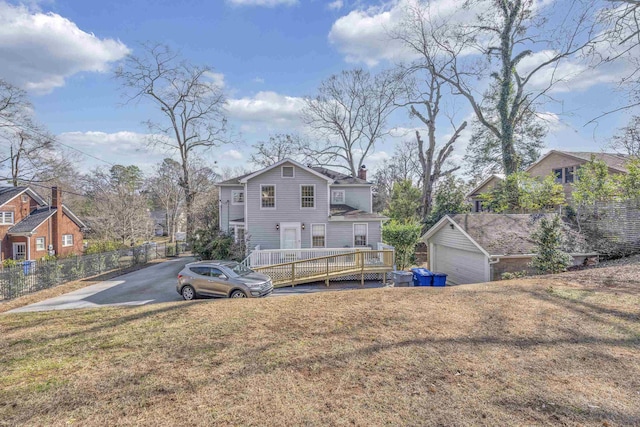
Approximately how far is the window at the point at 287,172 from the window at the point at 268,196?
961 millimetres

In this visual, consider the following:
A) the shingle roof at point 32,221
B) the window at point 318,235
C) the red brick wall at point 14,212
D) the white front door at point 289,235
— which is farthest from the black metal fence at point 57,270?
the window at point 318,235

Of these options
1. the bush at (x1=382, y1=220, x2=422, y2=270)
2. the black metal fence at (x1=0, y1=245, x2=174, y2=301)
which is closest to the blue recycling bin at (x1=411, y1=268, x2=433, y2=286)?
the bush at (x1=382, y1=220, x2=422, y2=270)

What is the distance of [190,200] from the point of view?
29.8m

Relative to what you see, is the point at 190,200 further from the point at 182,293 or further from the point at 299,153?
the point at 182,293

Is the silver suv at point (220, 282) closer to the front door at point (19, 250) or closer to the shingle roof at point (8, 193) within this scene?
the front door at point (19, 250)

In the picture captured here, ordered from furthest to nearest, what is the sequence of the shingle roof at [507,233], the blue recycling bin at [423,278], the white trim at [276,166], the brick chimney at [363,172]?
the brick chimney at [363,172], the white trim at [276,166], the blue recycling bin at [423,278], the shingle roof at [507,233]

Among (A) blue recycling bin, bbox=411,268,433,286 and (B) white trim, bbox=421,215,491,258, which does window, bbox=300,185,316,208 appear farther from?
(A) blue recycling bin, bbox=411,268,433,286

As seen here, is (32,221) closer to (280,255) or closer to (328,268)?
(280,255)

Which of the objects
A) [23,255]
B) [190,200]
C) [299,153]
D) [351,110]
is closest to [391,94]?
[351,110]

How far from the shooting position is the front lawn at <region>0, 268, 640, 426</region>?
3.28m

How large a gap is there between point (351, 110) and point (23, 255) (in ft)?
110

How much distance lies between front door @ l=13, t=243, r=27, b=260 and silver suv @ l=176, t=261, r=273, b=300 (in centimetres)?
2313

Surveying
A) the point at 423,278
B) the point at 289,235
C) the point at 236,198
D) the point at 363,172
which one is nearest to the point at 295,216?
the point at 289,235

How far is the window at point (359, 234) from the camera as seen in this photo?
1838cm
